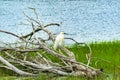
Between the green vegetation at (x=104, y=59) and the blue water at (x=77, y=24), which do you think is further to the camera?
the blue water at (x=77, y=24)

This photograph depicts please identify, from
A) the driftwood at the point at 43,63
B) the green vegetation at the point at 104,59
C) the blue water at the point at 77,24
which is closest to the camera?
the driftwood at the point at 43,63

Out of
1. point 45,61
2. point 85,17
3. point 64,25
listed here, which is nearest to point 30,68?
point 45,61

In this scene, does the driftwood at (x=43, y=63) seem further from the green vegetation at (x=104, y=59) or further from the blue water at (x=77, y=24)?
the blue water at (x=77, y=24)

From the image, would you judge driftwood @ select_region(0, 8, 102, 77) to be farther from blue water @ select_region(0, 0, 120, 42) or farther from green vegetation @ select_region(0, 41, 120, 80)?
blue water @ select_region(0, 0, 120, 42)

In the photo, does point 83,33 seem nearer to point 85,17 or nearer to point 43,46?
point 85,17

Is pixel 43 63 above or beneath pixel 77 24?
above

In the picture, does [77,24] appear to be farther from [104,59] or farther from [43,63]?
[43,63]

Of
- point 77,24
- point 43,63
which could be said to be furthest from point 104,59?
point 77,24

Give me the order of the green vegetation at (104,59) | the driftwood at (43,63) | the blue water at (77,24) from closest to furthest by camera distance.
Result: the driftwood at (43,63)
the green vegetation at (104,59)
the blue water at (77,24)


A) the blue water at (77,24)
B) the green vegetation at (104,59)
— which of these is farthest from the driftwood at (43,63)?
the blue water at (77,24)

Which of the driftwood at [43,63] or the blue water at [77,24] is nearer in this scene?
the driftwood at [43,63]

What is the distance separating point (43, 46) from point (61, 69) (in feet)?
1.63

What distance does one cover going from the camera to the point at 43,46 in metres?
9.24

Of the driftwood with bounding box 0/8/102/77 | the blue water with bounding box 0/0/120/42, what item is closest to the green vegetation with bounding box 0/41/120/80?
the driftwood with bounding box 0/8/102/77
